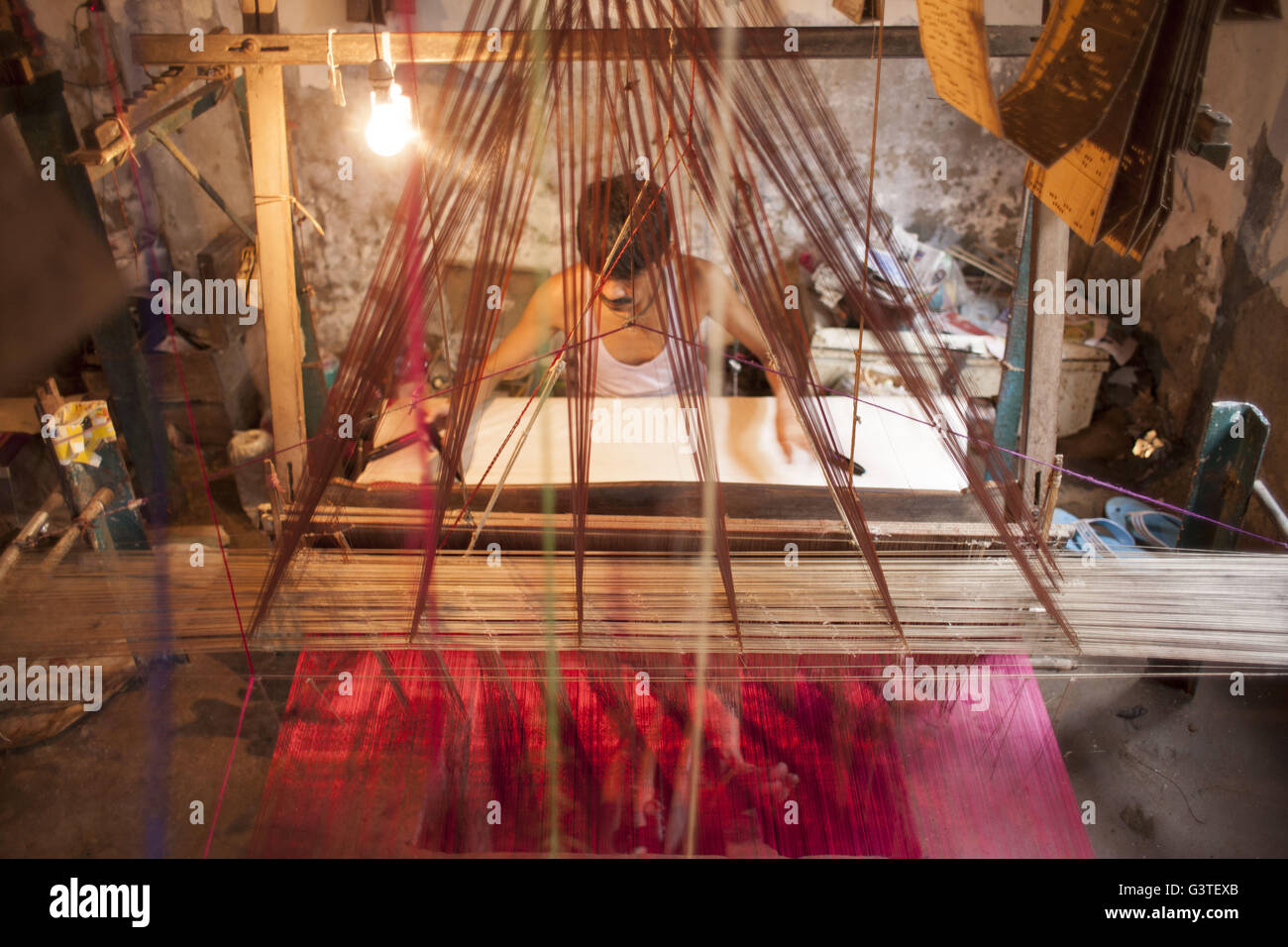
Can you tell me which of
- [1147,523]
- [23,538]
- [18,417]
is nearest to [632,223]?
[23,538]

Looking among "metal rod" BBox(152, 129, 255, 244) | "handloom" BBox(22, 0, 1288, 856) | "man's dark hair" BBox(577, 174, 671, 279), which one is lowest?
"handloom" BBox(22, 0, 1288, 856)

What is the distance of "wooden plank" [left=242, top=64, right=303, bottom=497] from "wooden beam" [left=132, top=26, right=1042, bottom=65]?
68 millimetres

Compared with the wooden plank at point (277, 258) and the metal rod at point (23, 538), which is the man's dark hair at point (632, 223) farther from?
the metal rod at point (23, 538)

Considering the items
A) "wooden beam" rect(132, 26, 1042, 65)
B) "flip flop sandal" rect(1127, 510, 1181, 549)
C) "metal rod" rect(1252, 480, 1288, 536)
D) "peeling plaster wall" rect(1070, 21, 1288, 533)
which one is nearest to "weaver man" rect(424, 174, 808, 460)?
"wooden beam" rect(132, 26, 1042, 65)

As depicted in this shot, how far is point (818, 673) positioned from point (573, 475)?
764mm

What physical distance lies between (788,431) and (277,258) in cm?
176

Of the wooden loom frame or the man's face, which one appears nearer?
the wooden loom frame

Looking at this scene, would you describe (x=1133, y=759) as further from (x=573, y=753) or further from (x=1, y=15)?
(x=1, y=15)

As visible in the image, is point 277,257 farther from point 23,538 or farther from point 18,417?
point 18,417

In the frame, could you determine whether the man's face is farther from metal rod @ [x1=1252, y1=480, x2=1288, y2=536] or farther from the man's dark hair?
metal rod @ [x1=1252, y1=480, x2=1288, y2=536]

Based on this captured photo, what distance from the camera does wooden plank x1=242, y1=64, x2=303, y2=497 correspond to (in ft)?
7.45

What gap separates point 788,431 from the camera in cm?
308

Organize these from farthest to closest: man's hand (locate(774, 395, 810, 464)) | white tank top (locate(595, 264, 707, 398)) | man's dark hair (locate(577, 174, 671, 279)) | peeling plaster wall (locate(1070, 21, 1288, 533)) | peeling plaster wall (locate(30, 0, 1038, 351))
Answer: peeling plaster wall (locate(30, 0, 1038, 351)) → peeling plaster wall (locate(1070, 21, 1288, 533)) → white tank top (locate(595, 264, 707, 398)) → man's hand (locate(774, 395, 810, 464)) → man's dark hair (locate(577, 174, 671, 279))

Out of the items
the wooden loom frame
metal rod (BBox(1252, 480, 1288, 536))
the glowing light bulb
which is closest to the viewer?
the wooden loom frame
